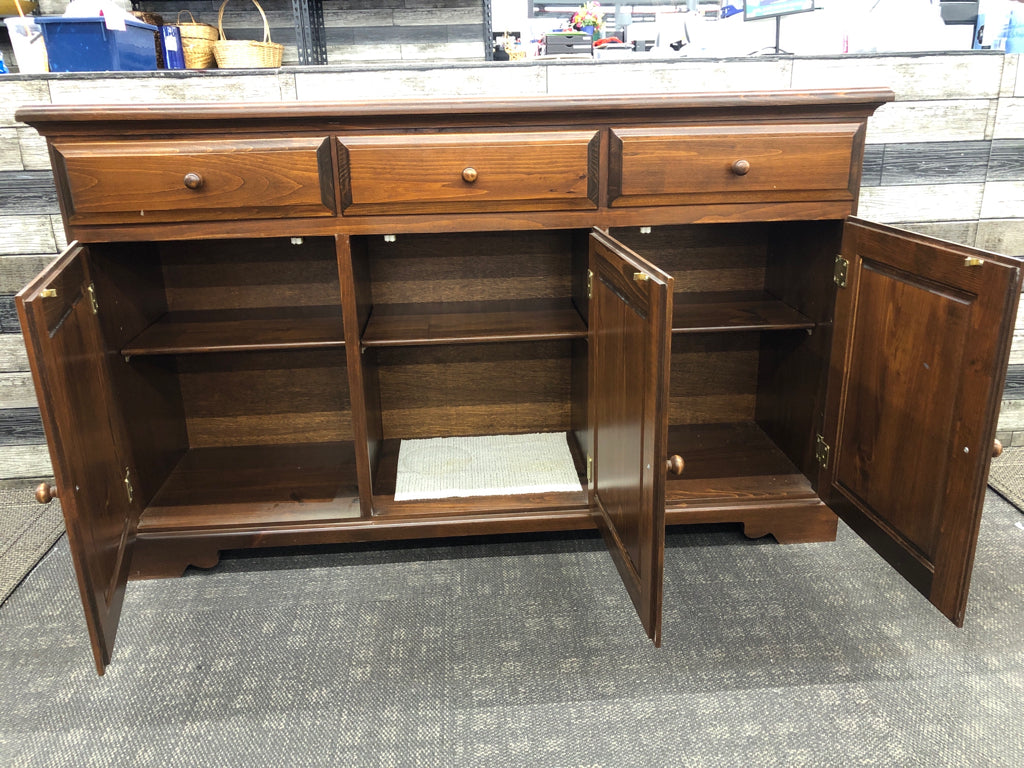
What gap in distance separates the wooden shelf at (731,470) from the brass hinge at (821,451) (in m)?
0.09

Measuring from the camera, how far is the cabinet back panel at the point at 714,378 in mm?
2328

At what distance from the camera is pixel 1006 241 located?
7.72 ft

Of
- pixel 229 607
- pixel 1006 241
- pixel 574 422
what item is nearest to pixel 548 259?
pixel 574 422

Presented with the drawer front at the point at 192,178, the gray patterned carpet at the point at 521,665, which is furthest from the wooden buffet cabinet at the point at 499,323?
the gray patterned carpet at the point at 521,665

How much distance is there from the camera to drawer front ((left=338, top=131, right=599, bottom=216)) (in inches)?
65.1

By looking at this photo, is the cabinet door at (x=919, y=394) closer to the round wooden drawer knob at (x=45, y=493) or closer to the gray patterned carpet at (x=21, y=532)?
the round wooden drawer knob at (x=45, y=493)

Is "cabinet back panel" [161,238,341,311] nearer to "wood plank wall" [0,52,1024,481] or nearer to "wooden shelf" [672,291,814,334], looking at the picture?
"wood plank wall" [0,52,1024,481]

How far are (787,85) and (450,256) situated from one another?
1.09 m

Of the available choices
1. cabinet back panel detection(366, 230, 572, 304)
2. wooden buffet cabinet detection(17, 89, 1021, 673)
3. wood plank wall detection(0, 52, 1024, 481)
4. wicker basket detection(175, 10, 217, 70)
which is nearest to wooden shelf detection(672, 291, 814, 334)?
wooden buffet cabinet detection(17, 89, 1021, 673)

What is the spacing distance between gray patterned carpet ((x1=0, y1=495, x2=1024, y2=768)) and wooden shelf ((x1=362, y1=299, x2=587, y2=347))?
23.2 inches

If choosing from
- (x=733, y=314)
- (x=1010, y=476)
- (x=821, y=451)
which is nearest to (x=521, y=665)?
(x=821, y=451)

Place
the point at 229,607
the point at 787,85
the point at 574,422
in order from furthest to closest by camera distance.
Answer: the point at 574,422 < the point at 787,85 < the point at 229,607

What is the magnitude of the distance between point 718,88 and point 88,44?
1736 millimetres

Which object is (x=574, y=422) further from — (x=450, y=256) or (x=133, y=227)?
(x=133, y=227)
